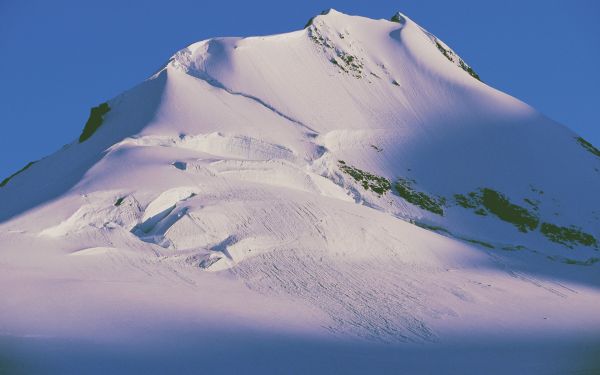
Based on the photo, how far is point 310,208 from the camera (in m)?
28.9

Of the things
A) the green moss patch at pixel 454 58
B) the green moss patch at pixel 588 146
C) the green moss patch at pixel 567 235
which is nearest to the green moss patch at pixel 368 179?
the green moss patch at pixel 567 235

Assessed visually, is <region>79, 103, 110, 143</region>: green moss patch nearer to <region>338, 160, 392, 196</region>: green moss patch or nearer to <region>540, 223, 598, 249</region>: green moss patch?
<region>338, 160, 392, 196</region>: green moss patch

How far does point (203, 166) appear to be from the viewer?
31172 mm

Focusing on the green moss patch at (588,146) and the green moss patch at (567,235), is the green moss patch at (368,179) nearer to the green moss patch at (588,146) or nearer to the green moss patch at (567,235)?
the green moss patch at (567,235)

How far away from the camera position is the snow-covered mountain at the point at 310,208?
21.8 meters

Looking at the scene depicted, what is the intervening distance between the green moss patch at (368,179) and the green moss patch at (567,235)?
7603mm

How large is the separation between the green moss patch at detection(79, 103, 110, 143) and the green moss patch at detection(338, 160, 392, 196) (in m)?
13.0

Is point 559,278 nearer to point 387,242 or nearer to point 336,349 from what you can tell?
point 387,242

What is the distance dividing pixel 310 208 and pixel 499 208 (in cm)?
1267

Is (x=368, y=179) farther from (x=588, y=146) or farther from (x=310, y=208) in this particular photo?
(x=588, y=146)

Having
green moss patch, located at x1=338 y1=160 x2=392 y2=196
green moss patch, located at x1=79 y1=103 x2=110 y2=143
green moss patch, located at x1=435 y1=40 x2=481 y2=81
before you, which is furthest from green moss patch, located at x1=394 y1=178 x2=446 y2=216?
green moss patch, located at x1=435 y1=40 x2=481 y2=81

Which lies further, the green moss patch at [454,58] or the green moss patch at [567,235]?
the green moss patch at [454,58]

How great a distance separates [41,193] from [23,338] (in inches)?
607

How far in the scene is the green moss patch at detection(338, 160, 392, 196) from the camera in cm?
3581
